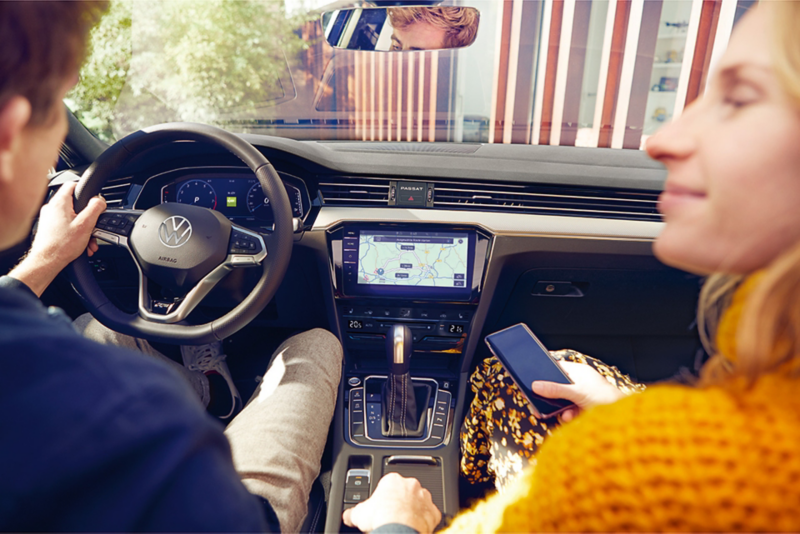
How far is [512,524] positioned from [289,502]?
632mm

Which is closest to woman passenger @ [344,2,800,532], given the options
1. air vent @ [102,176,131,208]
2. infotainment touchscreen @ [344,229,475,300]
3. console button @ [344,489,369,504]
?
console button @ [344,489,369,504]

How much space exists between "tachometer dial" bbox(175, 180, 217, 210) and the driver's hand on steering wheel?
0.35 metres

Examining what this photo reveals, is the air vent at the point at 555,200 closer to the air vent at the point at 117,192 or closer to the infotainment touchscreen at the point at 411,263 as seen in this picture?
the infotainment touchscreen at the point at 411,263

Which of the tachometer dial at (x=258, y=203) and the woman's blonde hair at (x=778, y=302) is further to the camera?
the tachometer dial at (x=258, y=203)

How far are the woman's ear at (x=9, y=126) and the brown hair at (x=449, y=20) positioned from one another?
1437mm

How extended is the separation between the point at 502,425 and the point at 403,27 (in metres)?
1.42

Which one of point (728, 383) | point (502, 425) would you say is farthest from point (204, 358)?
point (728, 383)

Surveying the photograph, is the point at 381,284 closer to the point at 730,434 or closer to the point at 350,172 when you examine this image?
the point at 350,172

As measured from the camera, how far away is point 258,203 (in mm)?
1768

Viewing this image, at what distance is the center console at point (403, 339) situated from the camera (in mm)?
1658

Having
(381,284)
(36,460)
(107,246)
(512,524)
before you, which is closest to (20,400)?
(36,460)

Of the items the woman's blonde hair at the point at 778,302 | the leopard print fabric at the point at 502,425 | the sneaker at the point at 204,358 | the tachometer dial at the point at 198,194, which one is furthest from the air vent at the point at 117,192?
the woman's blonde hair at the point at 778,302

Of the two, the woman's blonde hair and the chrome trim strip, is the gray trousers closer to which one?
the chrome trim strip

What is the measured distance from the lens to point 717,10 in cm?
355
